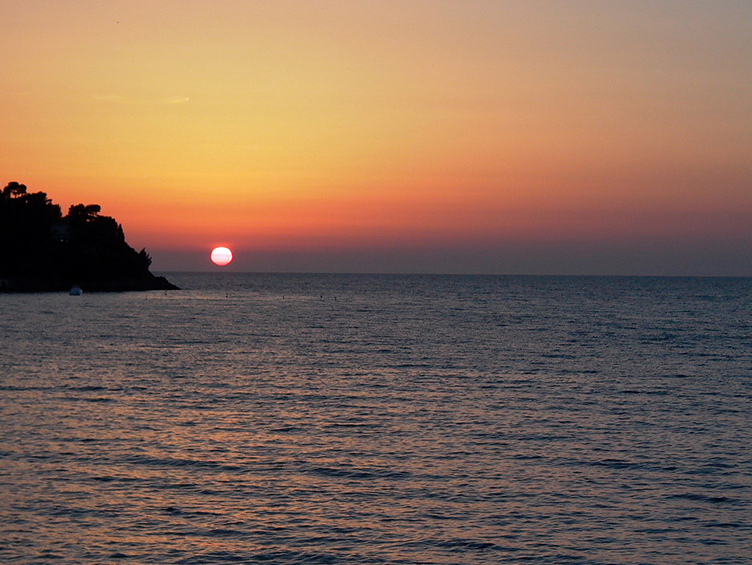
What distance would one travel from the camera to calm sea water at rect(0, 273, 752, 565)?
18.4 meters

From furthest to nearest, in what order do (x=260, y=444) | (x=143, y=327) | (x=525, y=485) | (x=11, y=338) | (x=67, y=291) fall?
(x=67, y=291), (x=143, y=327), (x=11, y=338), (x=260, y=444), (x=525, y=485)

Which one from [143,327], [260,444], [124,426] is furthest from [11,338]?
[260,444]

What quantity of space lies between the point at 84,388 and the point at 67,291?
168 metres

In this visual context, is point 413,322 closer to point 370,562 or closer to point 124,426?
point 124,426

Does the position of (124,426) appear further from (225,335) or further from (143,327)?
(143,327)

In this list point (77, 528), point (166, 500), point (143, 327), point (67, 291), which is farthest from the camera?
point (67, 291)

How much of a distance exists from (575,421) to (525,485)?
11.2 meters

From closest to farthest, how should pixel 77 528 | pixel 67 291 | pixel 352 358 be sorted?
pixel 77 528 → pixel 352 358 → pixel 67 291

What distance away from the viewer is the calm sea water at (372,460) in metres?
18.4

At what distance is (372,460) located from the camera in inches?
1024

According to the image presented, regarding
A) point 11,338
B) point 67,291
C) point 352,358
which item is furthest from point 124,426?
point 67,291

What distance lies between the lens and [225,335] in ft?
266

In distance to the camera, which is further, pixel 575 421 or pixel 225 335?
pixel 225 335

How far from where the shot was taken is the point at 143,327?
8950 cm
